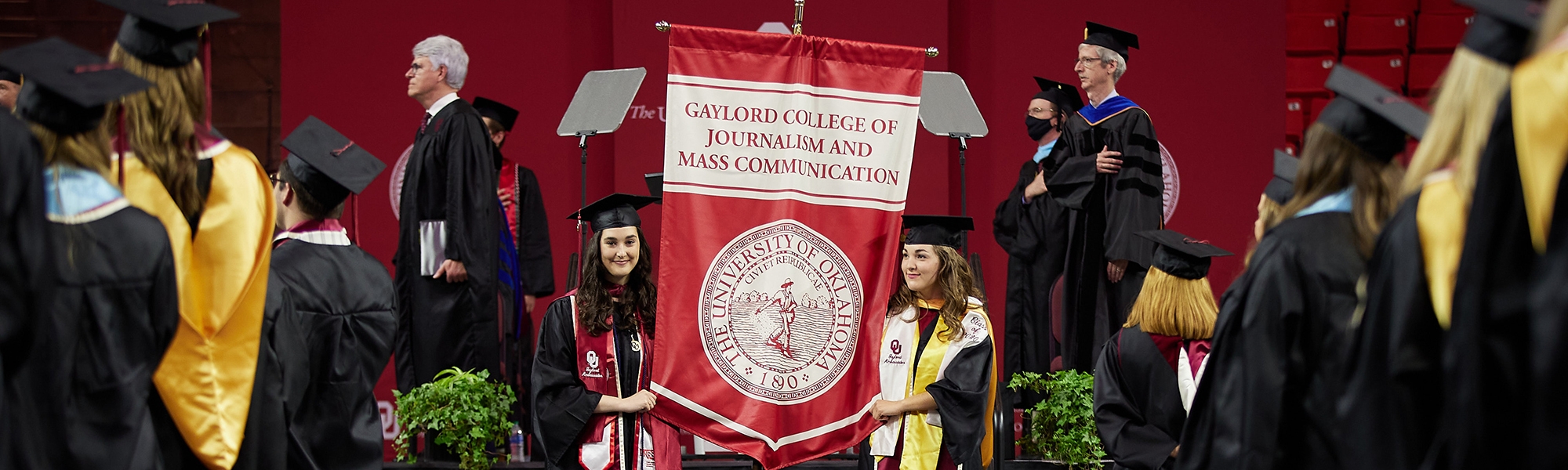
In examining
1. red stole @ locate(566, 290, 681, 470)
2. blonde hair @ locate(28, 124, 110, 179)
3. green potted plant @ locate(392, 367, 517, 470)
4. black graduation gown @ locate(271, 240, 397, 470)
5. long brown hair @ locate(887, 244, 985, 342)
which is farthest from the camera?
green potted plant @ locate(392, 367, 517, 470)

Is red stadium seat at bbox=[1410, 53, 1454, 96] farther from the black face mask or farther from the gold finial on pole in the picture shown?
the gold finial on pole

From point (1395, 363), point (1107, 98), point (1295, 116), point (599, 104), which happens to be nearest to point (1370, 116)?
point (1395, 363)

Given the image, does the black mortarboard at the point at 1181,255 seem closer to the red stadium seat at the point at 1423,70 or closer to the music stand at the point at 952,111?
the music stand at the point at 952,111

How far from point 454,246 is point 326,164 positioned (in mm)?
2218

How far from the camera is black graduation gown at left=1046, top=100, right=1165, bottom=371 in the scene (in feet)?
19.4

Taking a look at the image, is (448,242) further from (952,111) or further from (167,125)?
(167,125)

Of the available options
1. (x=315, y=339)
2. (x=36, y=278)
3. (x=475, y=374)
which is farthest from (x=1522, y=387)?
(x=475, y=374)

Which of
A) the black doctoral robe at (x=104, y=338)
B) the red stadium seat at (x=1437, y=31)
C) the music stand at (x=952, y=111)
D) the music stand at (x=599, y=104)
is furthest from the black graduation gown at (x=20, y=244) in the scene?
the red stadium seat at (x=1437, y=31)

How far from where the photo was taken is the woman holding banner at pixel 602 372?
4.38 meters

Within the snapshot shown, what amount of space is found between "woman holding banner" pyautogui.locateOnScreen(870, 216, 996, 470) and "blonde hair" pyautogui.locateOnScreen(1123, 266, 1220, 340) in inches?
21.4

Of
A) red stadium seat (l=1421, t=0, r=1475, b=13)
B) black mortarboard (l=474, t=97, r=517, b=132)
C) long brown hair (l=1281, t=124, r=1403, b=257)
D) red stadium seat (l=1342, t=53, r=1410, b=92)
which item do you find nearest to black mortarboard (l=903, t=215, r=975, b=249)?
long brown hair (l=1281, t=124, r=1403, b=257)

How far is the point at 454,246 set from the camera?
5766 mm

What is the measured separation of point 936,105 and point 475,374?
2.25m

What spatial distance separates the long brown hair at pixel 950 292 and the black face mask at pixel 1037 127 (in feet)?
7.16
